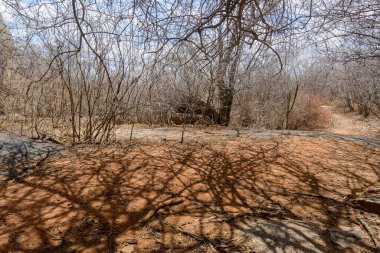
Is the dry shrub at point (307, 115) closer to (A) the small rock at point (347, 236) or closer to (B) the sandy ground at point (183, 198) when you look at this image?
(B) the sandy ground at point (183, 198)

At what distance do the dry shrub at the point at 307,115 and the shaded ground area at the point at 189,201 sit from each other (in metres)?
10.7

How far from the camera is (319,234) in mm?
2590

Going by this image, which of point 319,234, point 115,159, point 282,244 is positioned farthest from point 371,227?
point 115,159

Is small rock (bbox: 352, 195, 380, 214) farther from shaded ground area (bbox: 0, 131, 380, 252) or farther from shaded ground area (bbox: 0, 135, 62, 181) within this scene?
shaded ground area (bbox: 0, 135, 62, 181)

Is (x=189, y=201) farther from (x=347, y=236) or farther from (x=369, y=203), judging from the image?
(x=369, y=203)

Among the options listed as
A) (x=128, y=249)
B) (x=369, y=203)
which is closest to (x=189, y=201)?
(x=128, y=249)

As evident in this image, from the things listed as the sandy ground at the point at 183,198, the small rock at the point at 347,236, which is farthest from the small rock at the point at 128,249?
the small rock at the point at 347,236

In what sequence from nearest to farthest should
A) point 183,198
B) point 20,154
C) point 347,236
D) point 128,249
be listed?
point 128,249
point 347,236
point 183,198
point 20,154

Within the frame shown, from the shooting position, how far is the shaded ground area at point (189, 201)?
2.47 m

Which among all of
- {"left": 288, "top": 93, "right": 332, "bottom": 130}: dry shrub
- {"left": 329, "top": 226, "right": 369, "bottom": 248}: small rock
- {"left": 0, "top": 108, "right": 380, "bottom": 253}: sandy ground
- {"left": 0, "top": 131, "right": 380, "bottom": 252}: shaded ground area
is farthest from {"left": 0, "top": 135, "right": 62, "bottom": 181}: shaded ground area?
{"left": 288, "top": 93, "right": 332, "bottom": 130}: dry shrub

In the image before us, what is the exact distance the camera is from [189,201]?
128 inches

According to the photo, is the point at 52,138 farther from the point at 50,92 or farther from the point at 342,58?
the point at 342,58

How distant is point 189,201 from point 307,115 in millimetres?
15329

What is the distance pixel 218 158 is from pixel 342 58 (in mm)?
6155
